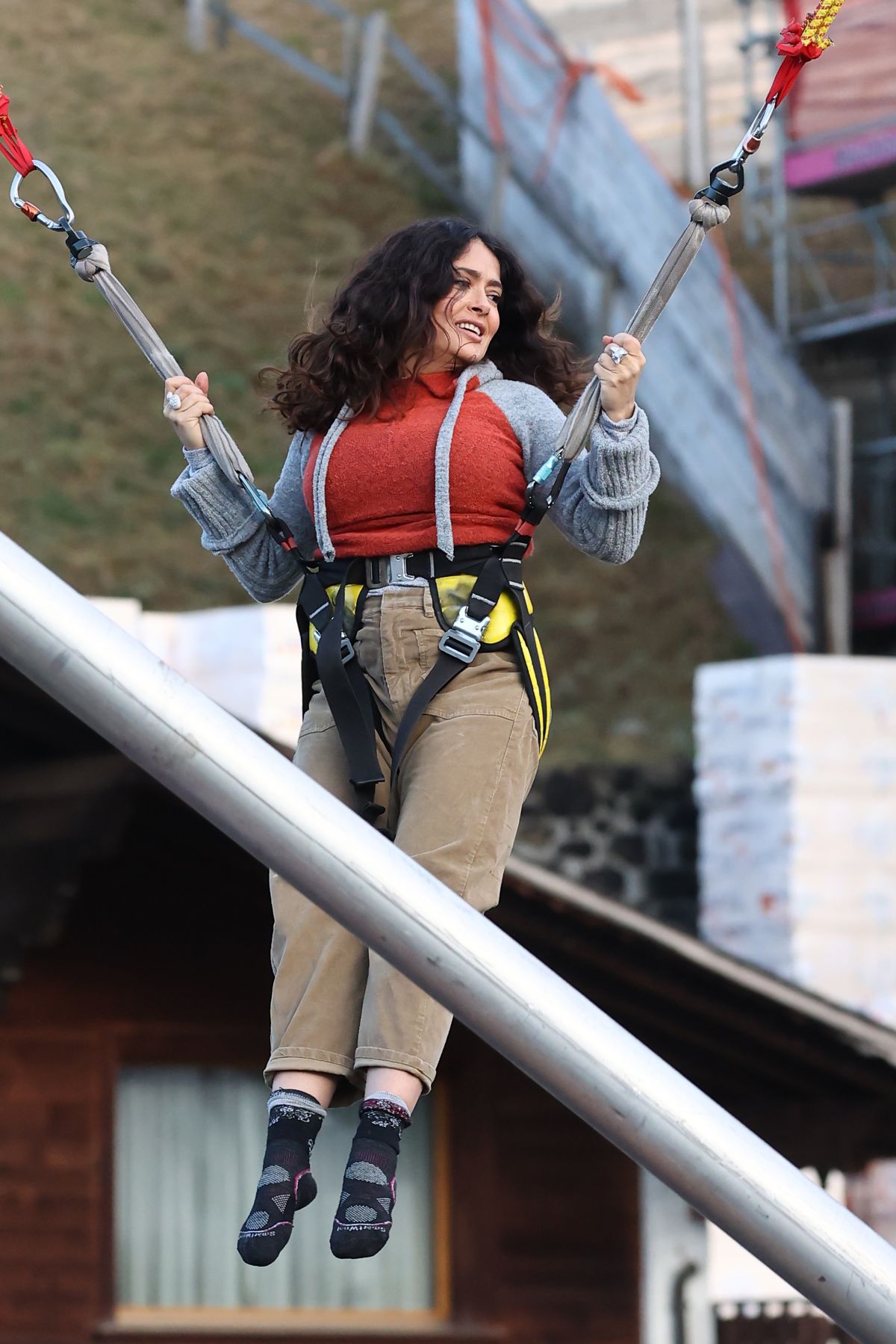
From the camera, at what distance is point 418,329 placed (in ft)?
11.3

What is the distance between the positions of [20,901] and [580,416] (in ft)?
15.8

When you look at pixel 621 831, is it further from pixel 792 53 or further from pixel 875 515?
pixel 792 53

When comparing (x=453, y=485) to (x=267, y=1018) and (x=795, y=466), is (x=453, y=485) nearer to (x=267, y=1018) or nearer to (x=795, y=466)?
(x=267, y=1018)

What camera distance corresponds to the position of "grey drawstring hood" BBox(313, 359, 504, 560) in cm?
332

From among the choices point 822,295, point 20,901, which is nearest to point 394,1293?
point 20,901

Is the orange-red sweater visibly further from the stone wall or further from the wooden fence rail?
the stone wall

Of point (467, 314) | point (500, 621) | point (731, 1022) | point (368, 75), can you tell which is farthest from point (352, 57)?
point (500, 621)

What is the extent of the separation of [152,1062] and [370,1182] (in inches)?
246

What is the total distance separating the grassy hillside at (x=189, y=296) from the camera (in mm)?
14984

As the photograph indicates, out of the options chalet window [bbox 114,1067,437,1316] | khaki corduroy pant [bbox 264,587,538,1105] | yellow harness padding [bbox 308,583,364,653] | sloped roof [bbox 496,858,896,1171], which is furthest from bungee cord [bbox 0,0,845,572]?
chalet window [bbox 114,1067,437,1316]

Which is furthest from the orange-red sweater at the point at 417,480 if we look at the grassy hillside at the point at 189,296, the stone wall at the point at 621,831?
the grassy hillside at the point at 189,296

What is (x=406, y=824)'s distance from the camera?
3.28 metres

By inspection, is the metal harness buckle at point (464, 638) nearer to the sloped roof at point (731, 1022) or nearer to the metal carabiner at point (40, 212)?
the metal carabiner at point (40, 212)

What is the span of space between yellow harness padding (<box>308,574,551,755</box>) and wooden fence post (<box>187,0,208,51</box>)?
18.7 m
